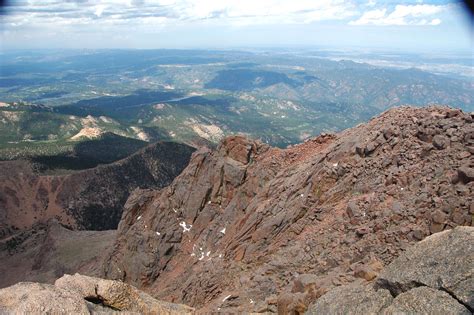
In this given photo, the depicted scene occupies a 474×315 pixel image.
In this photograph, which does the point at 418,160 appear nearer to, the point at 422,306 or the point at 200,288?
the point at 422,306

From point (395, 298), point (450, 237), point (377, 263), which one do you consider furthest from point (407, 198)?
point (395, 298)

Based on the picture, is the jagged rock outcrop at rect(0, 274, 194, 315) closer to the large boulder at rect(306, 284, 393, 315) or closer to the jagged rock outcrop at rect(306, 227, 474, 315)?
the large boulder at rect(306, 284, 393, 315)

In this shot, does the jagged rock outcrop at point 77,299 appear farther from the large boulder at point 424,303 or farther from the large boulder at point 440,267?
the large boulder at point 424,303

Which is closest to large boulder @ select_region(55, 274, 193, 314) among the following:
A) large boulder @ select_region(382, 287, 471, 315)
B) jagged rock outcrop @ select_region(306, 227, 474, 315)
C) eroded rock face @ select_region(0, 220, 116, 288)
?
jagged rock outcrop @ select_region(306, 227, 474, 315)

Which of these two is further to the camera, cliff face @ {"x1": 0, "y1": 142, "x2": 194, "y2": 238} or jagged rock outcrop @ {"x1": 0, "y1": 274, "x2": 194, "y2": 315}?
cliff face @ {"x1": 0, "y1": 142, "x2": 194, "y2": 238}

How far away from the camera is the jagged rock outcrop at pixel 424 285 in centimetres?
1596

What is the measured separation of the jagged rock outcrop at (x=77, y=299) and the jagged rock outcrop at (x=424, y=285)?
11.6m

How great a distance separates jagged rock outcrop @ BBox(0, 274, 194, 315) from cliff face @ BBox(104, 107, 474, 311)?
7585 millimetres

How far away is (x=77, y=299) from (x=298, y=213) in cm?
2069

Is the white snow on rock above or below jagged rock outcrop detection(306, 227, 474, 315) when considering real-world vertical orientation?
below

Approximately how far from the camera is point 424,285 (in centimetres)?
1706

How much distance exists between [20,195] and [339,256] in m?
127

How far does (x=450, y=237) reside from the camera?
18453 mm

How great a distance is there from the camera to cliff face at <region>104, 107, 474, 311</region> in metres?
25.6
